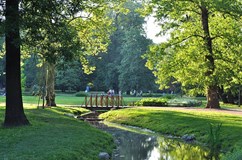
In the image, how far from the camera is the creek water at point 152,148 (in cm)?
1528

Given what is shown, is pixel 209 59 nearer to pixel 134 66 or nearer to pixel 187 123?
pixel 187 123

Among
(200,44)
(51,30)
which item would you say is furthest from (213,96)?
(51,30)

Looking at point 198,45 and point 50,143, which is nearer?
point 50,143

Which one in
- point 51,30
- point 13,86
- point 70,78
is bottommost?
point 13,86

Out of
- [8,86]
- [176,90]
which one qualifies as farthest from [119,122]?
[176,90]

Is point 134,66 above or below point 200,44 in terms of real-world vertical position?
above

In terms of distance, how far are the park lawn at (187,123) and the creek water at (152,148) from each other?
1067 millimetres

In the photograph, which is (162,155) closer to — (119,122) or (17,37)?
(17,37)

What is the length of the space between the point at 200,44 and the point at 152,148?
49.7ft

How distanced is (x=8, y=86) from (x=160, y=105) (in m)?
26.6

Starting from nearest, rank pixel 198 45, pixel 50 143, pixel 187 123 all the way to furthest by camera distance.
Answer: pixel 50 143
pixel 187 123
pixel 198 45

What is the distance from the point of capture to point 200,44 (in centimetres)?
3045

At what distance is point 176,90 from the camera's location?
252 feet

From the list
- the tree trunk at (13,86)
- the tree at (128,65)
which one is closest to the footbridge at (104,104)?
the tree trunk at (13,86)
